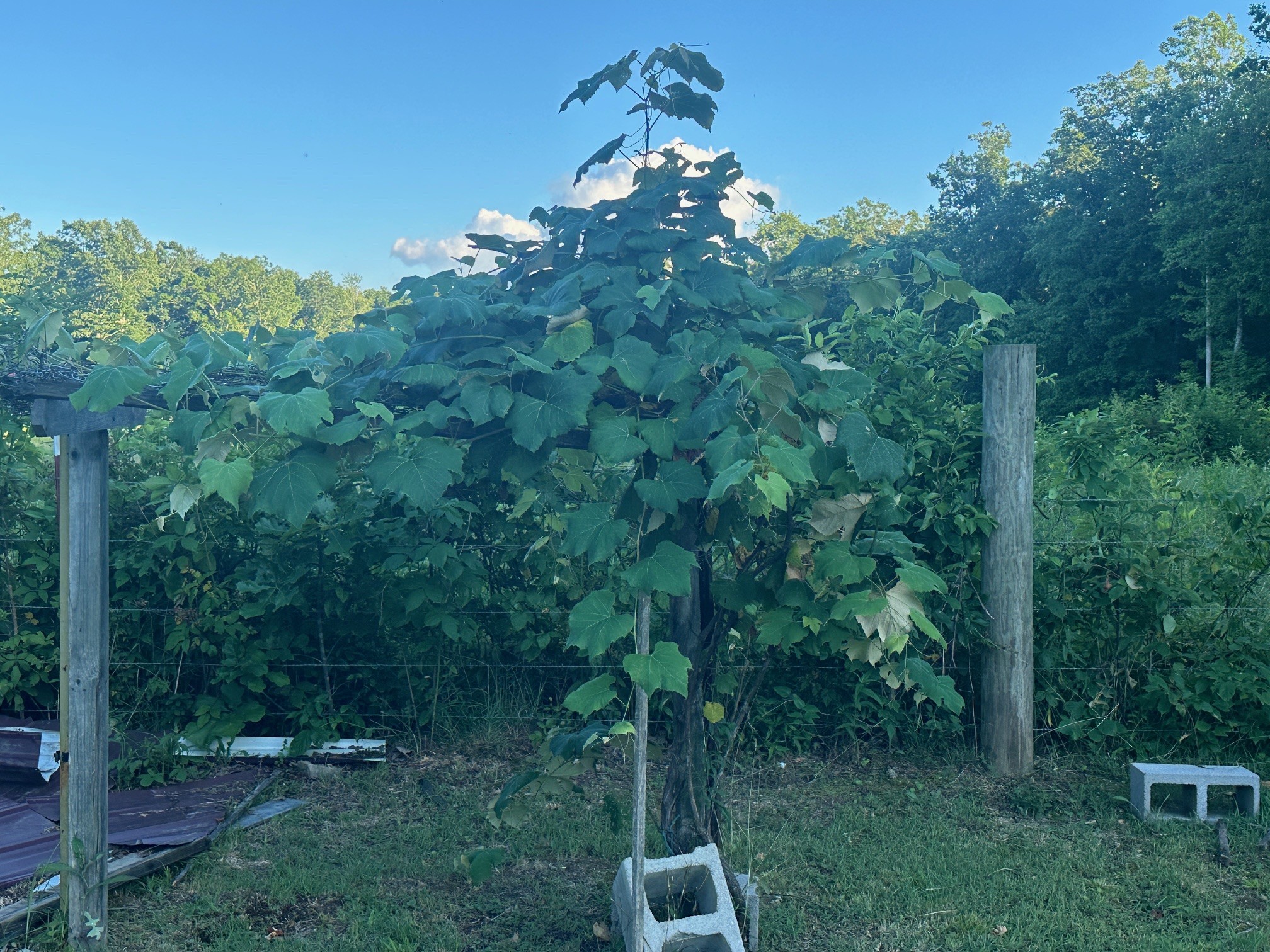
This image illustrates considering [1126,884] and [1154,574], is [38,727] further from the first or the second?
[1154,574]

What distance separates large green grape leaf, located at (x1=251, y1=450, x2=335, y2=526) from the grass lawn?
1.60 m

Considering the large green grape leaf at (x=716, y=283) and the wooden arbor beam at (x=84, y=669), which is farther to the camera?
the wooden arbor beam at (x=84, y=669)

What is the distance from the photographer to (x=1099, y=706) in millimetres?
4363

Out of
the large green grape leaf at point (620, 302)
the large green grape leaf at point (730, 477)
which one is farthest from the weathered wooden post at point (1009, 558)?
the large green grape leaf at point (730, 477)

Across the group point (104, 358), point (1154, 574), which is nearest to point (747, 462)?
point (104, 358)

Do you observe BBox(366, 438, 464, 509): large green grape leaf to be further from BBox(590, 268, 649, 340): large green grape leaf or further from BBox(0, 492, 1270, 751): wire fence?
BBox(0, 492, 1270, 751): wire fence

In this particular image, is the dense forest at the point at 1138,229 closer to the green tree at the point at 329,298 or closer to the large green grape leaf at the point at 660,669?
the large green grape leaf at the point at 660,669

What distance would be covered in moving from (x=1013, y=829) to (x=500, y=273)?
2.97 m

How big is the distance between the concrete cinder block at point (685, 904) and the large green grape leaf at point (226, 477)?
4.73 ft

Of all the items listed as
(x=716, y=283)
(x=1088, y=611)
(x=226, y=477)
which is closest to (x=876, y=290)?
(x=716, y=283)

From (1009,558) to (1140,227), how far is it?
29087 millimetres

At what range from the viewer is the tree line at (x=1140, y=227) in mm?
23547

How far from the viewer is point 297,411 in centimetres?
198

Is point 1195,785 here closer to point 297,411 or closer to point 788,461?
point 788,461
